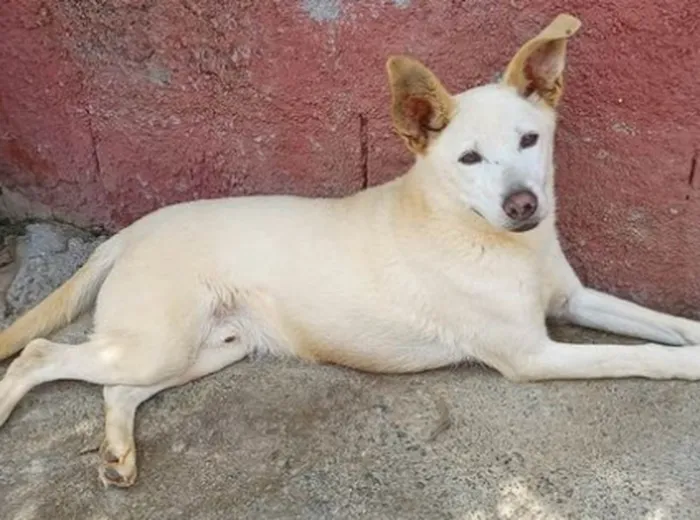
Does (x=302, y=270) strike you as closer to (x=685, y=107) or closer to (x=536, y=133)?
(x=536, y=133)

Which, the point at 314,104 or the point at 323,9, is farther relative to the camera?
the point at 314,104

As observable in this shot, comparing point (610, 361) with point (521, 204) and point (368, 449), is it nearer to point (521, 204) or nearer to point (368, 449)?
point (521, 204)

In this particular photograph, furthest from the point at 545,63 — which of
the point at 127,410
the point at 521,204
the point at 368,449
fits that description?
the point at 127,410

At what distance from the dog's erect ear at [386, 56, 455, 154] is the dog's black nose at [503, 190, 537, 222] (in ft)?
1.19

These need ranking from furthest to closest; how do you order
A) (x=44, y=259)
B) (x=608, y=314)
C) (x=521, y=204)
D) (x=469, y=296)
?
(x=44, y=259), (x=608, y=314), (x=469, y=296), (x=521, y=204)

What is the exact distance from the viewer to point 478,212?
139 inches

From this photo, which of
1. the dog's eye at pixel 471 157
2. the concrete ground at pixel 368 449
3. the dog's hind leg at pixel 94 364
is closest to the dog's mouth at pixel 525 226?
the dog's eye at pixel 471 157

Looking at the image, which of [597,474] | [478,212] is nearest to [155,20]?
[478,212]

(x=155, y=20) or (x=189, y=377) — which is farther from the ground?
(x=155, y=20)

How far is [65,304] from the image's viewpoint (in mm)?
4086

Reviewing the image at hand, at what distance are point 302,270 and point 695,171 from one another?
1371 millimetres

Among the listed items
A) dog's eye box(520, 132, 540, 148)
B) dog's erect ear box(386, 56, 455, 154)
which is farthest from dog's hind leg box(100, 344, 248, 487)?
dog's eye box(520, 132, 540, 148)

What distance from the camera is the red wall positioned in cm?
380

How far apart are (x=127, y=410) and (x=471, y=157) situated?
1416 mm
